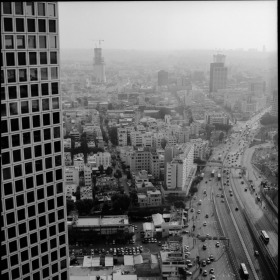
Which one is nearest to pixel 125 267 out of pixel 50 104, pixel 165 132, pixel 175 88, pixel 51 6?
pixel 50 104

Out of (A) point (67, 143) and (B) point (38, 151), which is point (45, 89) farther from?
(A) point (67, 143)

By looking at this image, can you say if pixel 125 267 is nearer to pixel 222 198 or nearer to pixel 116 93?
pixel 222 198

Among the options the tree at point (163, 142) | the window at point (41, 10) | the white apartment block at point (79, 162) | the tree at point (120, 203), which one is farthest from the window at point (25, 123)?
the tree at point (163, 142)

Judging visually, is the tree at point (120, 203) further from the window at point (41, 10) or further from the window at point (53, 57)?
the window at point (41, 10)

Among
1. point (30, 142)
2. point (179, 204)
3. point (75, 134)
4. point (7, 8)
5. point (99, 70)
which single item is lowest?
point (179, 204)

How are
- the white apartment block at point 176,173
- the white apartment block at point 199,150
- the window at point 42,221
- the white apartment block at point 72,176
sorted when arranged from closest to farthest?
1. the window at point 42,221
2. the white apartment block at point 176,173
3. the white apartment block at point 72,176
4. the white apartment block at point 199,150

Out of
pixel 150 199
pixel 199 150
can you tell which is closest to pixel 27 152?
pixel 150 199
